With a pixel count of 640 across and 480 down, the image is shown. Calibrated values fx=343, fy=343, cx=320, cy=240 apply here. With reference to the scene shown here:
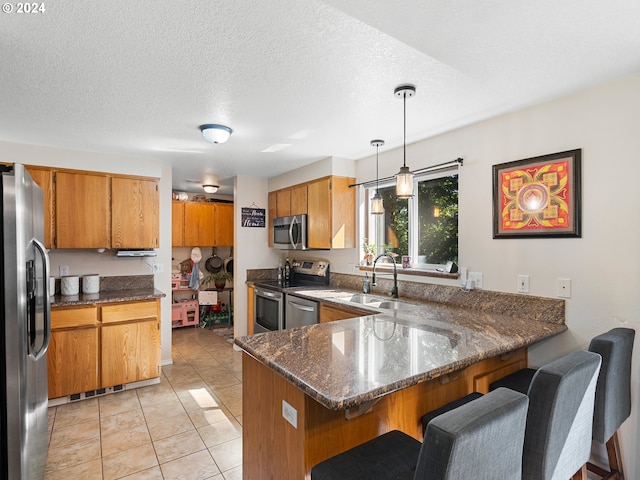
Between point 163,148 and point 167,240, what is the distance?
3.55ft

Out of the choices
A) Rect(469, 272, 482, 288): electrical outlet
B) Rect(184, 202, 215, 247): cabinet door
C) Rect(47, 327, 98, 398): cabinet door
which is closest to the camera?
Rect(469, 272, 482, 288): electrical outlet

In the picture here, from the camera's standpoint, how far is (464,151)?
2646 millimetres

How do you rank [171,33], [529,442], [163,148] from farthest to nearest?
[163,148] < [171,33] < [529,442]

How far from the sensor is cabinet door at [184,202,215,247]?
5609mm

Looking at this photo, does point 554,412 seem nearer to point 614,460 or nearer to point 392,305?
point 614,460

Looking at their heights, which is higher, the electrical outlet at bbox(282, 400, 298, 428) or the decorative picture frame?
the decorative picture frame

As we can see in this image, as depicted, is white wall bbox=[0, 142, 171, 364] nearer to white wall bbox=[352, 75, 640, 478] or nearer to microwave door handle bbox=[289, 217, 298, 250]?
microwave door handle bbox=[289, 217, 298, 250]

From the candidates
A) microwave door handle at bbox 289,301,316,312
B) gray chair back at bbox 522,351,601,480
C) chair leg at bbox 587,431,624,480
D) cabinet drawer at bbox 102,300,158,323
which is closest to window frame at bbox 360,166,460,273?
microwave door handle at bbox 289,301,316,312

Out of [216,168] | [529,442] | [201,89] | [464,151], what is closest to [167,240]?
[216,168]

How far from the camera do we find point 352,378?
121 cm

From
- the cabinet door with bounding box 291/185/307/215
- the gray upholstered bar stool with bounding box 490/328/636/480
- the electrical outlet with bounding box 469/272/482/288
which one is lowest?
the gray upholstered bar stool with bounding box 490/328/636/480

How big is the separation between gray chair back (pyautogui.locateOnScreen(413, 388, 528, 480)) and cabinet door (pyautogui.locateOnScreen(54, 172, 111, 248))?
11.4ft

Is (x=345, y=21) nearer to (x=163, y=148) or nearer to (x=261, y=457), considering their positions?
(x=261, y=457)

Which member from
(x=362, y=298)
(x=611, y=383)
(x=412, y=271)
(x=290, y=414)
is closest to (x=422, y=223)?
(x=412, y=271)
